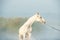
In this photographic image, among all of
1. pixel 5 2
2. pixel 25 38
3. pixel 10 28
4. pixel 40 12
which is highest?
pixel 5 2

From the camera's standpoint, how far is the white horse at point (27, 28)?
67.8 inches

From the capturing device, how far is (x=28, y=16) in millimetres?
1741

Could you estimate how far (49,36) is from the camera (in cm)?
174

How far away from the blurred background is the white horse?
4 centimetres

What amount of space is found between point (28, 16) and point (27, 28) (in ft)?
0.50

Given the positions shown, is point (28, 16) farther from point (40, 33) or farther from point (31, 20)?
point (40, 33)

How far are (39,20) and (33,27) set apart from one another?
4.6 inches

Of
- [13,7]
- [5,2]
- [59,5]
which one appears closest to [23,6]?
[13,7]

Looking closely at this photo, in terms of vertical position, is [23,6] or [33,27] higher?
[23,6]

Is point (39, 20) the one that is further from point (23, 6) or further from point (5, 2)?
point (5, 2)

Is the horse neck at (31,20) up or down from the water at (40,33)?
up

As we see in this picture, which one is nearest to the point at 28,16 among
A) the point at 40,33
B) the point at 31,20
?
the point at 31,20

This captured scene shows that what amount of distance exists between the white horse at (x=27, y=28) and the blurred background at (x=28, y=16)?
38 millimetres

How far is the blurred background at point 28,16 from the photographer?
5.67 feet
